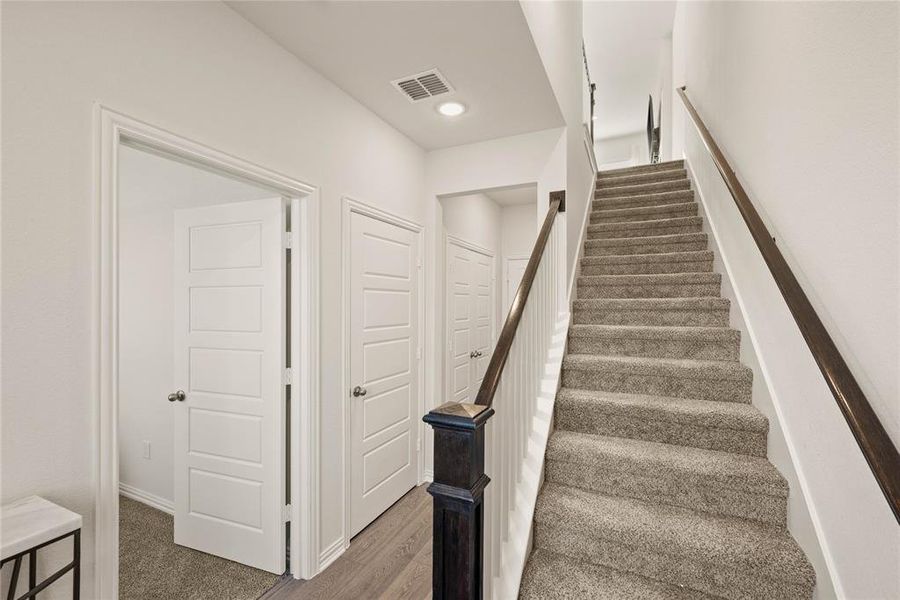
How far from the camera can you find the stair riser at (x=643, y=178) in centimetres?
445

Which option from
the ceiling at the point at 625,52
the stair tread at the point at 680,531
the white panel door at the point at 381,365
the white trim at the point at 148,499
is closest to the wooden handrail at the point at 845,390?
the stair tread at the point at 680,531

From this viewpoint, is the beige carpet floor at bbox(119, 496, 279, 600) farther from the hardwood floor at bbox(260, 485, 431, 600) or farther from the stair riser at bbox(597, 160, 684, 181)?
the stair riser at bbox(597, 160, 684, 181)

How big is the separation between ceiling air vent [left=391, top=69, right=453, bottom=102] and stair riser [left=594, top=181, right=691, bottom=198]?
2681 mm

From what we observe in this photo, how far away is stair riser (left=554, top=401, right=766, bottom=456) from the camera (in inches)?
71.4

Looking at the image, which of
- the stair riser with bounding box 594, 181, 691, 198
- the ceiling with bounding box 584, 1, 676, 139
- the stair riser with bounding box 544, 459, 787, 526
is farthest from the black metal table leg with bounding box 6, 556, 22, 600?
the ceiling with bounding box 584, 1, 676, 139

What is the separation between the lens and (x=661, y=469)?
5.69ft

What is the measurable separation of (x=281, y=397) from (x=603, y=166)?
854cm

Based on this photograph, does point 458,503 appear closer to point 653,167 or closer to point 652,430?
point 652,430

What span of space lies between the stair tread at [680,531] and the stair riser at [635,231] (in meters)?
2.46

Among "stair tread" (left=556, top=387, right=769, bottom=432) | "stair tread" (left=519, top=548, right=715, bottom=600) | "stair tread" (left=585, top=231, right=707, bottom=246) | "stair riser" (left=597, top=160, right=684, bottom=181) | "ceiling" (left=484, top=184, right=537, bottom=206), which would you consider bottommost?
"stair tread" (left=519, top=548, right=715, bottom=600)

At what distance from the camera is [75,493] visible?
1.30 metres

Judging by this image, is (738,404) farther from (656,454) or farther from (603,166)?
(603,166)

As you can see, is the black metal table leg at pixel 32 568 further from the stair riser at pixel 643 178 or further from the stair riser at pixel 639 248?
the stair riser at pixel 643 178

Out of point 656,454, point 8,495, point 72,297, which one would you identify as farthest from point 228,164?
point 656,454
